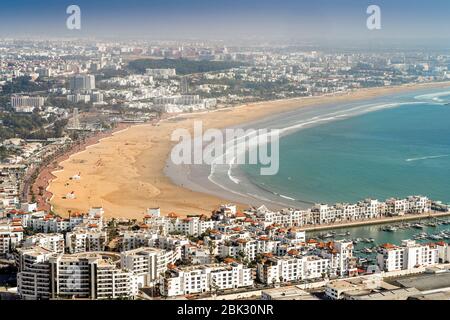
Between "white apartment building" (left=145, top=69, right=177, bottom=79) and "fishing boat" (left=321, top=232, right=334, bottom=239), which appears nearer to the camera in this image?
"fishing boat" (left=321, top=232, right=334, bottom=239)

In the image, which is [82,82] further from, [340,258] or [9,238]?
[340,258]

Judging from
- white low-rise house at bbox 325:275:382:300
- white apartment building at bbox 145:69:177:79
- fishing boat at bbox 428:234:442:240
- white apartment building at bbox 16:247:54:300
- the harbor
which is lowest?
the harbor

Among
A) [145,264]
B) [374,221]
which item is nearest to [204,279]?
[145,264]

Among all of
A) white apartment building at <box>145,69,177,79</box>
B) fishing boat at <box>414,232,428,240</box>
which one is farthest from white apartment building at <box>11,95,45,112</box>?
fishing boat at <box>414,232,428,240</box>

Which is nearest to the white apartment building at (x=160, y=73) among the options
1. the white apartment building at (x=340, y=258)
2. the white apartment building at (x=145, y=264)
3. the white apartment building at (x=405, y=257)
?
the white apartment building at (x=340, y=258)

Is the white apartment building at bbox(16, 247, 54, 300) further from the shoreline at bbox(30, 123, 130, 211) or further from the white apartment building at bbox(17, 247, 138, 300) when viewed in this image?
the shoreline at bbox(30, 123, 130, 211)

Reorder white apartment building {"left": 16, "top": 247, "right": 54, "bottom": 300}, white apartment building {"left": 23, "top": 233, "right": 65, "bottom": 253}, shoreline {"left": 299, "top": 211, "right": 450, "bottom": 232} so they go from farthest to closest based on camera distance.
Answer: shoreline {"left": 299, "top": 211, "right": 450, "bottom": 232}, white apartment building {"left": 23, "top": 233, "right": 65, "bottom": 253}, white apartment building {"left": 16, "top": 247, "right": 54, "bottom": 300}

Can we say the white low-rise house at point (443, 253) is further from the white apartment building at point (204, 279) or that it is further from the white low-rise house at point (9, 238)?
the white low-rise house at point (9, 238)
